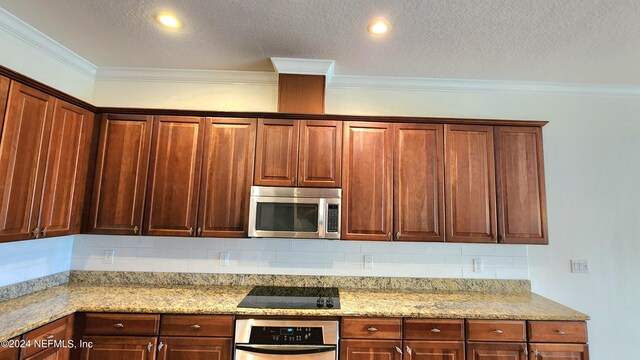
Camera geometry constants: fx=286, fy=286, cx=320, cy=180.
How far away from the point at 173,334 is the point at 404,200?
1.87 meters

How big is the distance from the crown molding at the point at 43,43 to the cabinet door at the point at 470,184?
10.4ft

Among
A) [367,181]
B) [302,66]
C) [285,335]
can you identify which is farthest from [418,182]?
[285,335]

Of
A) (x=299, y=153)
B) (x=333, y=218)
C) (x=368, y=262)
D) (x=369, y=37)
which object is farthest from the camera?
(x=368, y=262)

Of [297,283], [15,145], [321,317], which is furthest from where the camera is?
[297,283]

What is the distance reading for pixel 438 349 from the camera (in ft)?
6.20

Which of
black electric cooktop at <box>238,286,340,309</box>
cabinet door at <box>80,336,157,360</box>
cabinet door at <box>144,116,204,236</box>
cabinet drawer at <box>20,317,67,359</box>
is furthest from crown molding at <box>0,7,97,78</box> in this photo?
black electric cooktop at <box>238,286,340,309</box>

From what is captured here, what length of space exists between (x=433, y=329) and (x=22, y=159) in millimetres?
2860

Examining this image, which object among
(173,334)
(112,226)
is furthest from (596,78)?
(112,226)

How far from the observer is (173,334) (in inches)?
73.2

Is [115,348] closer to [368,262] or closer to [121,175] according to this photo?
[121,175]

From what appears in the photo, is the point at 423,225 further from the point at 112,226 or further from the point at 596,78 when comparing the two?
the point at 112,226

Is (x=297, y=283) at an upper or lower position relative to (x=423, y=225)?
lower

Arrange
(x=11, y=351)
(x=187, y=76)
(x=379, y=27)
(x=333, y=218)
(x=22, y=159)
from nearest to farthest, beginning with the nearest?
(x=11, y=351) < (x=22, y=159) < (x=379, y=27) < (x=333, y=218) < (x=187, y=76)

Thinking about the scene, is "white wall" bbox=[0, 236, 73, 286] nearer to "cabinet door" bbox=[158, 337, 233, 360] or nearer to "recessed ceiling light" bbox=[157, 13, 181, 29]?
"cabinet door" bbox=[158, 337, 233, 360]
